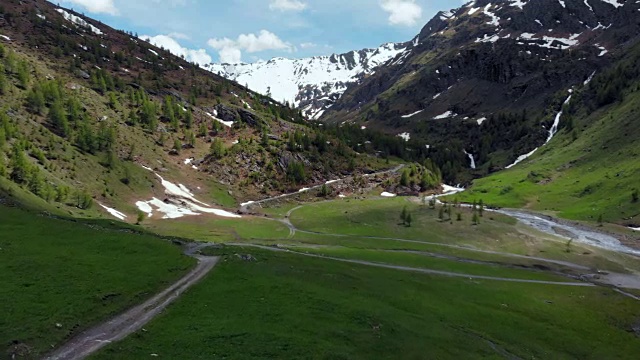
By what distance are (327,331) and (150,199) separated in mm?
94833

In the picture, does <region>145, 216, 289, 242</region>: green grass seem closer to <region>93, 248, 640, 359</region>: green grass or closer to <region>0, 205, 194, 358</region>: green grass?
Result: <region>93, 248, 640, 359</region>: green grass

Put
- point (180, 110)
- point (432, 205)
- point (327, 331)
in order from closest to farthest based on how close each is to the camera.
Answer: point (327, 331) < point (432, 205) < point (180, 110)

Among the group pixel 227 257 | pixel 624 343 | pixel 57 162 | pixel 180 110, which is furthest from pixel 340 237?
pixel 180 110

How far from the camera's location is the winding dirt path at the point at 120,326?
2739 centimetres

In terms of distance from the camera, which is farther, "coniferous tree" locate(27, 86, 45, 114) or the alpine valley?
"coniferous tree" locate(27, 86, 45, 114)

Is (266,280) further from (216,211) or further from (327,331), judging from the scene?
(216,211)

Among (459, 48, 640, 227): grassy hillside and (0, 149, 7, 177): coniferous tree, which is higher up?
(459, 48, 640, 227): grassy hillside

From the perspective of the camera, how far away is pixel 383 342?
3784 centimetres

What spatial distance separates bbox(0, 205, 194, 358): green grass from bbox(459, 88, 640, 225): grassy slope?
128 m

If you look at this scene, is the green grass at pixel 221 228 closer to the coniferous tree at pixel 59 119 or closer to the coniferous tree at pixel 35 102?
the coniferous tree at pixel 59 119

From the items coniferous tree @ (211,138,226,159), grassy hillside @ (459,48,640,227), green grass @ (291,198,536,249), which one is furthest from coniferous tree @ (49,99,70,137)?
grassy hillside @ (459,48,640,227)

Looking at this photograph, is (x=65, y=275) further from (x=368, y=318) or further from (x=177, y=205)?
(x=177, y=205)

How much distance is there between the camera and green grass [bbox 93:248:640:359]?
1270 inches

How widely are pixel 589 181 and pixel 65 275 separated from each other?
570 feet
